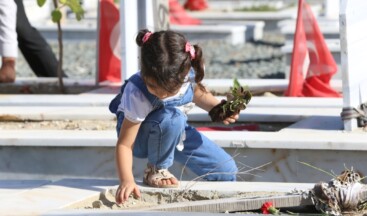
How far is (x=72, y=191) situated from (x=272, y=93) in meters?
3.08

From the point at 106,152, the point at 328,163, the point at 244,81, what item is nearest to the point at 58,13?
the point at 244,81

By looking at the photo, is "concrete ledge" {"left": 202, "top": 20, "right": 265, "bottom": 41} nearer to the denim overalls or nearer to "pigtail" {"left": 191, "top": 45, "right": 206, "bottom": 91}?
the denim overalls

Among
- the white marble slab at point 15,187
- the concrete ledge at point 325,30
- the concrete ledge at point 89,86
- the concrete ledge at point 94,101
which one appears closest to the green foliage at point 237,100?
the white marble slab at point 15,187

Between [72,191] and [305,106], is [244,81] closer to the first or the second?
[305,106]

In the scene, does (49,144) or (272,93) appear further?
(272,93)

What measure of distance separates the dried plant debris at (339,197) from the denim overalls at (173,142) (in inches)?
30.3

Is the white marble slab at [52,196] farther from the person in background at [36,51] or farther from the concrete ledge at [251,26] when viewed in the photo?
the concrete ledge at [251,26]

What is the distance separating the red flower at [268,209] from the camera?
15.7 ft

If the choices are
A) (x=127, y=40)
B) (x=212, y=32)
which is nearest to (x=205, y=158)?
(x=127, y=40)

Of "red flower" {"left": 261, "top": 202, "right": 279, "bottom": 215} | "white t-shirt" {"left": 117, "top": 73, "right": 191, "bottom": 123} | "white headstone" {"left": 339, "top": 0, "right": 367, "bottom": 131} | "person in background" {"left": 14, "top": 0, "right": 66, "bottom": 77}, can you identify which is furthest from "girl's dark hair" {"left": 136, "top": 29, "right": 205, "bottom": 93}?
"person in background" {"left": 14, "top": 0, "right": 66, "bottom": 77}

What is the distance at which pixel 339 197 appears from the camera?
15.5 ft

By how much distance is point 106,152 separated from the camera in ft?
20.0

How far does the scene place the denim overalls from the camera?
5238mm

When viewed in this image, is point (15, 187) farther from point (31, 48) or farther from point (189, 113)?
point (31, 48)
